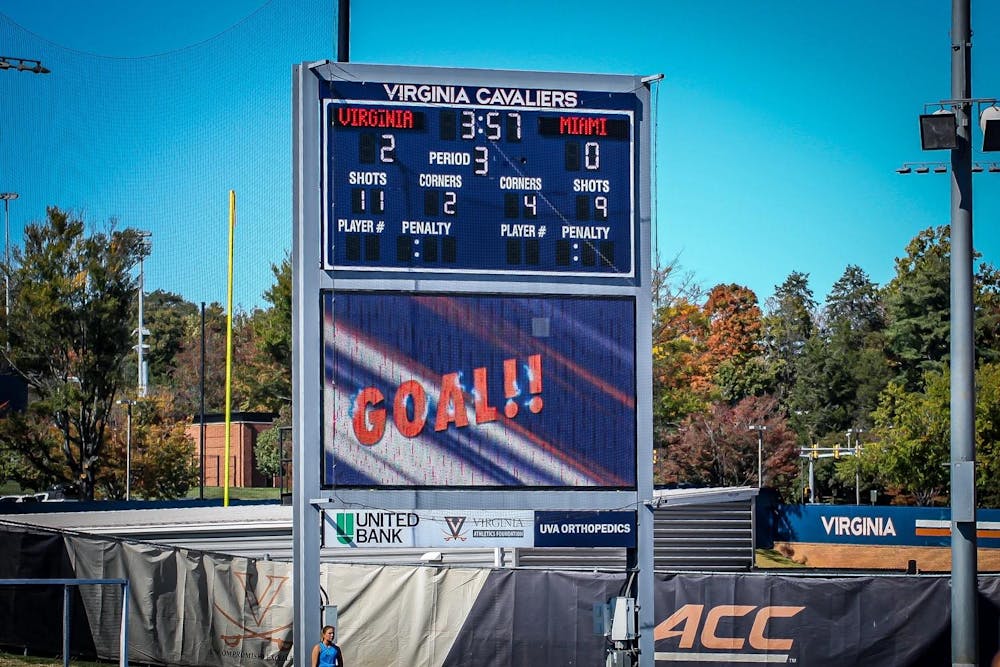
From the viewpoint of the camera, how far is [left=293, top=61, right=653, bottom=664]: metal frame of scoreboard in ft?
44.6

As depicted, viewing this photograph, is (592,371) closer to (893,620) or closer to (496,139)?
(496,139)

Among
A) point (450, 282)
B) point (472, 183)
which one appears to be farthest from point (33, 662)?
point (472, 183)

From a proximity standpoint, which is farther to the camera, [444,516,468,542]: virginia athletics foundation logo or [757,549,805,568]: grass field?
[757,549,805,568]: grass field

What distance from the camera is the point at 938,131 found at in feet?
48.4

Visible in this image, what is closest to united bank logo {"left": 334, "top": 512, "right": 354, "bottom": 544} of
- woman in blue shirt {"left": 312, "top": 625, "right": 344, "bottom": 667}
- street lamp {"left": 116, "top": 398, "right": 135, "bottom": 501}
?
woman in blue shirt {"left": 312, "top": 625, "right": 344, "bottom": 667}

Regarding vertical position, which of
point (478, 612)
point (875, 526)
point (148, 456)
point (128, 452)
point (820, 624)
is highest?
point (128, 452)

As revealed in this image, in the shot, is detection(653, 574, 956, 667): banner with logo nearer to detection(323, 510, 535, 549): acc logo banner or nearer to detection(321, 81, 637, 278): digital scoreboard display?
detection(323, 510, 535, 549): acc logo banner

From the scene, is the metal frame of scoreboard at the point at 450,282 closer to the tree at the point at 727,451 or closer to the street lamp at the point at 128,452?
the street lamp at the point at 128,452

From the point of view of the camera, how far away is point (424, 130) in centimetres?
1373

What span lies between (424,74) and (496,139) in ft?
3.53

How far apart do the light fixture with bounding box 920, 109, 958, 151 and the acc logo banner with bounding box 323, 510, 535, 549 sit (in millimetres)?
6369

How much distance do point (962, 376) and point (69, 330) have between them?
37612mm

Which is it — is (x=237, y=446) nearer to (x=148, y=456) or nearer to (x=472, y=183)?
(x=148, y=456)

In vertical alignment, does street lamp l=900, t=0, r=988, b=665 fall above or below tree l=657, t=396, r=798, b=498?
above
